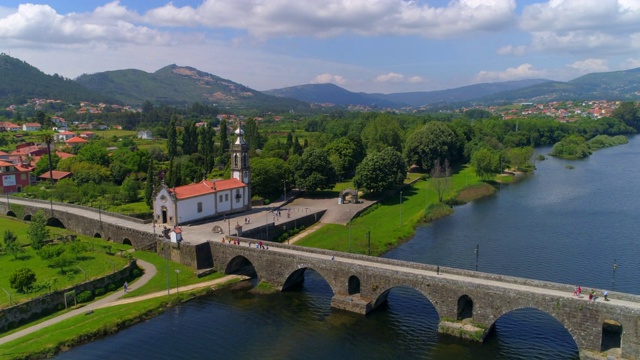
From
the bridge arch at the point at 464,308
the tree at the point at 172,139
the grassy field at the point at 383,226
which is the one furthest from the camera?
the tree at the point at 172,139

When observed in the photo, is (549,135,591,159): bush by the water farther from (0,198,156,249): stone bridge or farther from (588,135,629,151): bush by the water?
(0,198,156,249): stone bridge

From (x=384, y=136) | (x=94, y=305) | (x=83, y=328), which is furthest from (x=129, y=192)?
(x=384, y=136)

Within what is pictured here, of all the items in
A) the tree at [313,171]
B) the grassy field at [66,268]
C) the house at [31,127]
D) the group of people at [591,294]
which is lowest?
the grassy field at [66,268]

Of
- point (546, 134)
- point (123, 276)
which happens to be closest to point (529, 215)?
point (123, 276)

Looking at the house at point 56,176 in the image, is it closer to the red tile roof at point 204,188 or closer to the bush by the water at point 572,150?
the red tile roof at point 204,188

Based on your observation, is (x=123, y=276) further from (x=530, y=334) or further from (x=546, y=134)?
(x=546, y=134)

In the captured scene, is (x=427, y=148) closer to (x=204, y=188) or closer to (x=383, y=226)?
(x=383, y=226)

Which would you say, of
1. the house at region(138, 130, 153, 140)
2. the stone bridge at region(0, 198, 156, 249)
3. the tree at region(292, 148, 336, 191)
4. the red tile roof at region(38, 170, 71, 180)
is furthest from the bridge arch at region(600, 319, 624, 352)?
the house at region(138, 130, 153, 140)

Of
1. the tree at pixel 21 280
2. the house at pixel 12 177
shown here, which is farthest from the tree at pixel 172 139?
the tree at pixel 21 280
